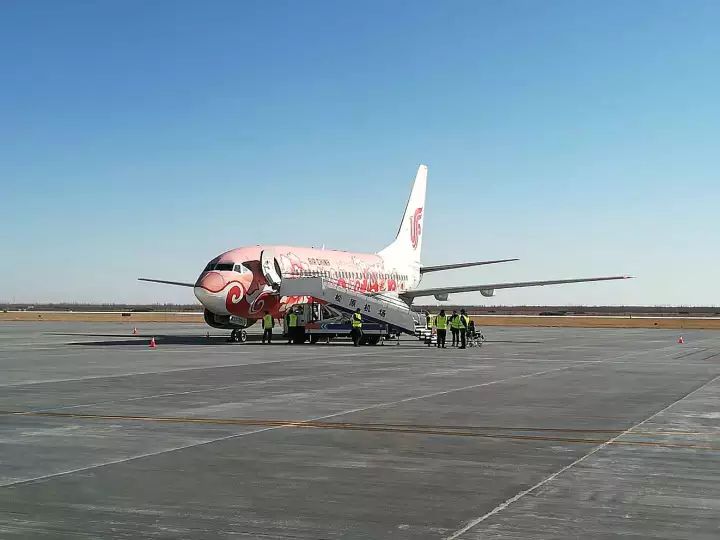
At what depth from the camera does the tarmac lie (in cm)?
790

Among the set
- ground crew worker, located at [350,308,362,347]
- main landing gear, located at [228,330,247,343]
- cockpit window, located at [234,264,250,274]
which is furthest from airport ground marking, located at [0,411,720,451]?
main landing gear, located at [228,330,247,343]

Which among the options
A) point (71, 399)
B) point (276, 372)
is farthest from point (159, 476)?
point (276, 372)

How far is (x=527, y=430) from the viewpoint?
1373 cm

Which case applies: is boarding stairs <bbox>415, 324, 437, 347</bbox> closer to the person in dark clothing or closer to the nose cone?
the person in dark clothing

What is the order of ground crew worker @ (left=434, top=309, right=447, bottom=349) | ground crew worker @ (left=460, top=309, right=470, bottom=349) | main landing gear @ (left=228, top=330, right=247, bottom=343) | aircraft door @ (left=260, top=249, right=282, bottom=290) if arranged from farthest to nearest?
main landing gear @ (left=228, top=330, right=247, bottom=343), aircraft door @ (left=260, top=249, right=282, bottom=290), ground crew worker @ (left=460, top=309, right=470, bottom=349), ground crew worker @ (left=434, top=309, right=447, bottom=349)

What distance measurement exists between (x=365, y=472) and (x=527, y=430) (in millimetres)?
4361

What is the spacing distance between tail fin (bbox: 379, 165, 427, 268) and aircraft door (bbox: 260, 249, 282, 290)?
17164 mm

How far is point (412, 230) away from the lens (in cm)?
6438

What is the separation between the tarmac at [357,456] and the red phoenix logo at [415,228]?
133 feet

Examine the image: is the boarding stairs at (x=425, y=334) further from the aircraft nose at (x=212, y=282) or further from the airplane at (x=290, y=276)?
the aircraft nose at (x=212, y=282)

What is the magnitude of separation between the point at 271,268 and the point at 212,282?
3823 mm

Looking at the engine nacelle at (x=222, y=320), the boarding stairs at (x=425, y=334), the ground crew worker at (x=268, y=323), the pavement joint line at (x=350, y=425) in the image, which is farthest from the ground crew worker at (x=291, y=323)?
the pavement joint line at (x=350, y=425)

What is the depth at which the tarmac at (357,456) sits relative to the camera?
7902mm

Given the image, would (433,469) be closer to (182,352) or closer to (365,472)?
(365,472)
